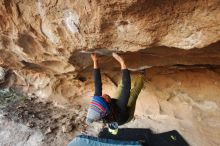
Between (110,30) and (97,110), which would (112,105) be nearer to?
(97,110)

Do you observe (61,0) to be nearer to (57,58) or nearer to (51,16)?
(51,16)

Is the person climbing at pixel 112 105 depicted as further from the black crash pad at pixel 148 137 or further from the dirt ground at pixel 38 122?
the dirt ground at pixel 38 122

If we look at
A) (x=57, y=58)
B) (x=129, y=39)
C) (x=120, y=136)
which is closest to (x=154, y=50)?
(x=129, y=39)

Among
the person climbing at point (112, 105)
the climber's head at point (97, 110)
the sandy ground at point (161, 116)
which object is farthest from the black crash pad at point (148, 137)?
the climber's head at point (97, 110)

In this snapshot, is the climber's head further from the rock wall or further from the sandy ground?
the sandy ground

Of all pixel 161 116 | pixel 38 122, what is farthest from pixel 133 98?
pixel 38 122

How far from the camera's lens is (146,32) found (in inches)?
90.0

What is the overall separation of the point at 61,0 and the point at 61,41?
548 mm

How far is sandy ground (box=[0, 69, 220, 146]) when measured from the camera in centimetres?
362

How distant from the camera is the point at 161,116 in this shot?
3.91 metres

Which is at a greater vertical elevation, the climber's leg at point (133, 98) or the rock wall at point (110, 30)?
the rock wall at point (110, 30)

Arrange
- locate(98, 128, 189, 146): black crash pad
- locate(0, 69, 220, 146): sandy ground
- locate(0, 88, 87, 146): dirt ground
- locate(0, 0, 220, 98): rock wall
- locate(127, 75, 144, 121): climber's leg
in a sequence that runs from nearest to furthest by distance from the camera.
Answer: locate(0, 0, 220, 98): rock wall < locate(127, 75, 144, 121): climber's leg < locate(98, 128, 189, 146): black crash pad < locate(0, 69, 220, 146): sandy ground < locate(0, 88, 87, 146): dirt ground

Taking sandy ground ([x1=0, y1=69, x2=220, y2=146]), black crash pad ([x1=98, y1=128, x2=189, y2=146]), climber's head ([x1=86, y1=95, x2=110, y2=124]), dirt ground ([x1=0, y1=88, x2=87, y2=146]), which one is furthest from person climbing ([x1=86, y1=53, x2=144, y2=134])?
dirt ground ([x1=0, y1=88, x2=87, y2=146])

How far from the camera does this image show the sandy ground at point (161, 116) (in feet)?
11.9
